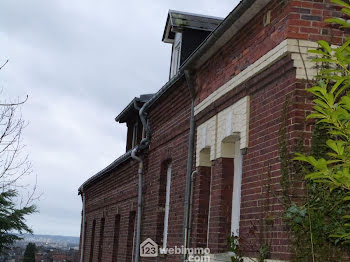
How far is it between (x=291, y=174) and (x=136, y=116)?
1139 centimetres

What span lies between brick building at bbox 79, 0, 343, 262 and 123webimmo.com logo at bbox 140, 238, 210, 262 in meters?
0.12

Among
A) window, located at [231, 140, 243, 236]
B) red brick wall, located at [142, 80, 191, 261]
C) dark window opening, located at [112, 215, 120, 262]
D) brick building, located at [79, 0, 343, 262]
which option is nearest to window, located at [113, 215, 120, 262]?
dark window opening, located at [112, 215, 120, 262]

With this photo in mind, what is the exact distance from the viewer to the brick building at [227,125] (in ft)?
24.8

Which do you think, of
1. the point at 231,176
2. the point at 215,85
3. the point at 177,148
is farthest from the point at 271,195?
the point at 177,148

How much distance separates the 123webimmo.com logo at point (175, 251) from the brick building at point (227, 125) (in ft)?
0.41

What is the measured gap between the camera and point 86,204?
25891mm

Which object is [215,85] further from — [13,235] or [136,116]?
[13,235]

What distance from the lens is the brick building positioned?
7.56 metres

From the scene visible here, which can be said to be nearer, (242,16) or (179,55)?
(242,16)

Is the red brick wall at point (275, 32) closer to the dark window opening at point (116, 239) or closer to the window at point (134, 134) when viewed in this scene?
the window at point (134, 134)

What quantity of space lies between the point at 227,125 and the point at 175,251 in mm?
3406

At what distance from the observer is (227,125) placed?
30.7 ft

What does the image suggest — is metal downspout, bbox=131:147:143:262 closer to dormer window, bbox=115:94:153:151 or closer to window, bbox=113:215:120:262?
dormer window, bbox=115:94:153:151

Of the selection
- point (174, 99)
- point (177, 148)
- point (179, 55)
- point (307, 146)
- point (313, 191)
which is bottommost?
point (313, 191)
